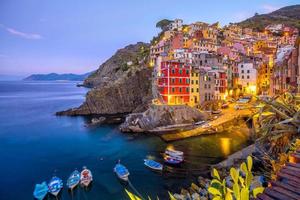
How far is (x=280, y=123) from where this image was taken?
19.6ft

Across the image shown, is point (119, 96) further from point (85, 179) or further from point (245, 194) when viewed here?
point (245, 194)

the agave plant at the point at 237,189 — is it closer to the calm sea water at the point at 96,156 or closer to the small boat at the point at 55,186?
the calm sea water at the point at 96,156

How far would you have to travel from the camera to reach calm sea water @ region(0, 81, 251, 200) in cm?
1930

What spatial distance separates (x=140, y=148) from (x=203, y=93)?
2012 centimetres

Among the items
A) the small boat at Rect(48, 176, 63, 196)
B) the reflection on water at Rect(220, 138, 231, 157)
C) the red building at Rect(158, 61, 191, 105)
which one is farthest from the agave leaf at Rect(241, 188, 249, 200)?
the red building at Rect(158, 61, 191, 105)

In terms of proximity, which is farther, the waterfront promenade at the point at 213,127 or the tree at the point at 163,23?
the tree at the point at 163,23

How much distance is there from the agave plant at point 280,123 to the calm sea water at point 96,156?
41.4 feet

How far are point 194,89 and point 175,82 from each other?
4502 millimetres

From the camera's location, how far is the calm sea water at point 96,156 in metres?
19.3

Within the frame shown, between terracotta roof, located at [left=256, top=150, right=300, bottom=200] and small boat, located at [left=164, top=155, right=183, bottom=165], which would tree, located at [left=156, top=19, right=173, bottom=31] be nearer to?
small boat, located at [left=164, top=155, right=183, bottom=165]

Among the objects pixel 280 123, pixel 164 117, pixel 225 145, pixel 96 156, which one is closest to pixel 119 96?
pixel 164 117

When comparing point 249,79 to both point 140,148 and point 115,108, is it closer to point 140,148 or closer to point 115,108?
point 115,108

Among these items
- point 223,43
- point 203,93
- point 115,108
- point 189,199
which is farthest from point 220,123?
point 223,43

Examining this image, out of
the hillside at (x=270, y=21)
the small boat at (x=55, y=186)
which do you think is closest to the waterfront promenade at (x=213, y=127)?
the small boat at (x=55, y=186)
